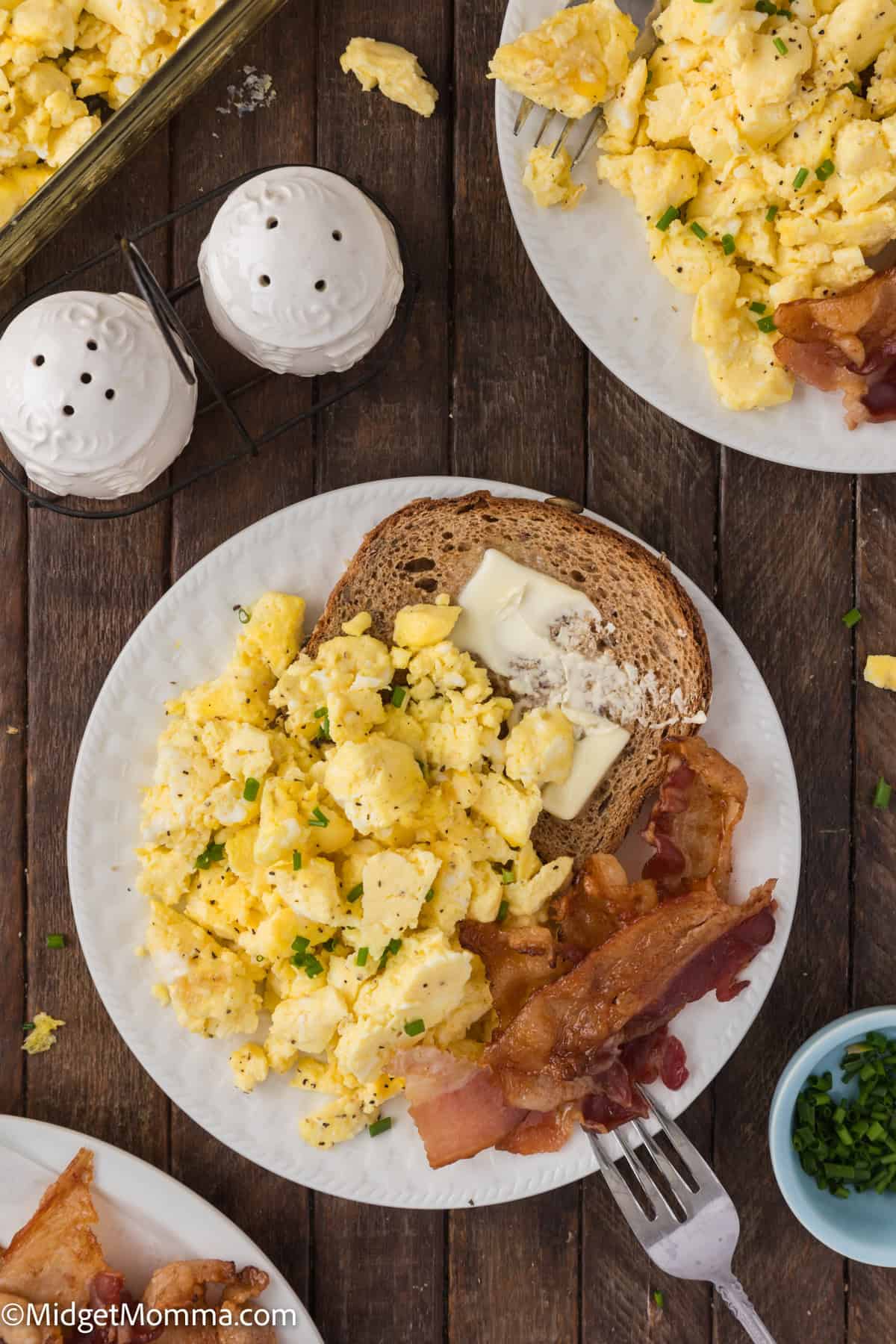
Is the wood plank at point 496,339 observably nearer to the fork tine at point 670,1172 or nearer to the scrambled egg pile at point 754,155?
the scrambled egg pile at point 754,155

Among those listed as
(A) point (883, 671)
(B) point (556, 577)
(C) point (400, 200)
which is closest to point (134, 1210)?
(B) point (556, 577)

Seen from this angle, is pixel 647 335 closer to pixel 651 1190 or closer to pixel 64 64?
pixel 64 64

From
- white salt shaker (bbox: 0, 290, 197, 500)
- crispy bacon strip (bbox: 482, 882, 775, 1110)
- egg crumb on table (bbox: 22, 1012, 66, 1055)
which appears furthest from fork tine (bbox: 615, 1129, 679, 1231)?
white salt shaker (bbox: 0, 290, 197, 500)

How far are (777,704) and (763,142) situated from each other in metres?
1.05

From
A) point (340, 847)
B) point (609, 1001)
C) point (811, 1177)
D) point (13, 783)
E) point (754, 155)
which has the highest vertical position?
point (754, 155)

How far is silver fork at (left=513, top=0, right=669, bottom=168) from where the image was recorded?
195cm

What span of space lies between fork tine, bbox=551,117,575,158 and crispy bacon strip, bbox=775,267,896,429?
0.49 meters

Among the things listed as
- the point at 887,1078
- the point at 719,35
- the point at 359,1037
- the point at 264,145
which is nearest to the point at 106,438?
the point at 264,145

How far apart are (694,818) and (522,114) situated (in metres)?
1.30

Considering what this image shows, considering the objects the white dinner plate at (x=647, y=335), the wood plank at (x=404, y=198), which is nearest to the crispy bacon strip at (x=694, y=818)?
the white dinner plate at (x=647, y=335)

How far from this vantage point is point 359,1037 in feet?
6.24

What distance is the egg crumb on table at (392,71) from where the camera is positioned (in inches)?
83.0

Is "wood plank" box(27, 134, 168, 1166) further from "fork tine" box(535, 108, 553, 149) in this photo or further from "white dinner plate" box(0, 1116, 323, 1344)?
"fork tine" box(535, 108, 553, 149)

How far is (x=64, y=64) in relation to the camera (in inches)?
82.4
